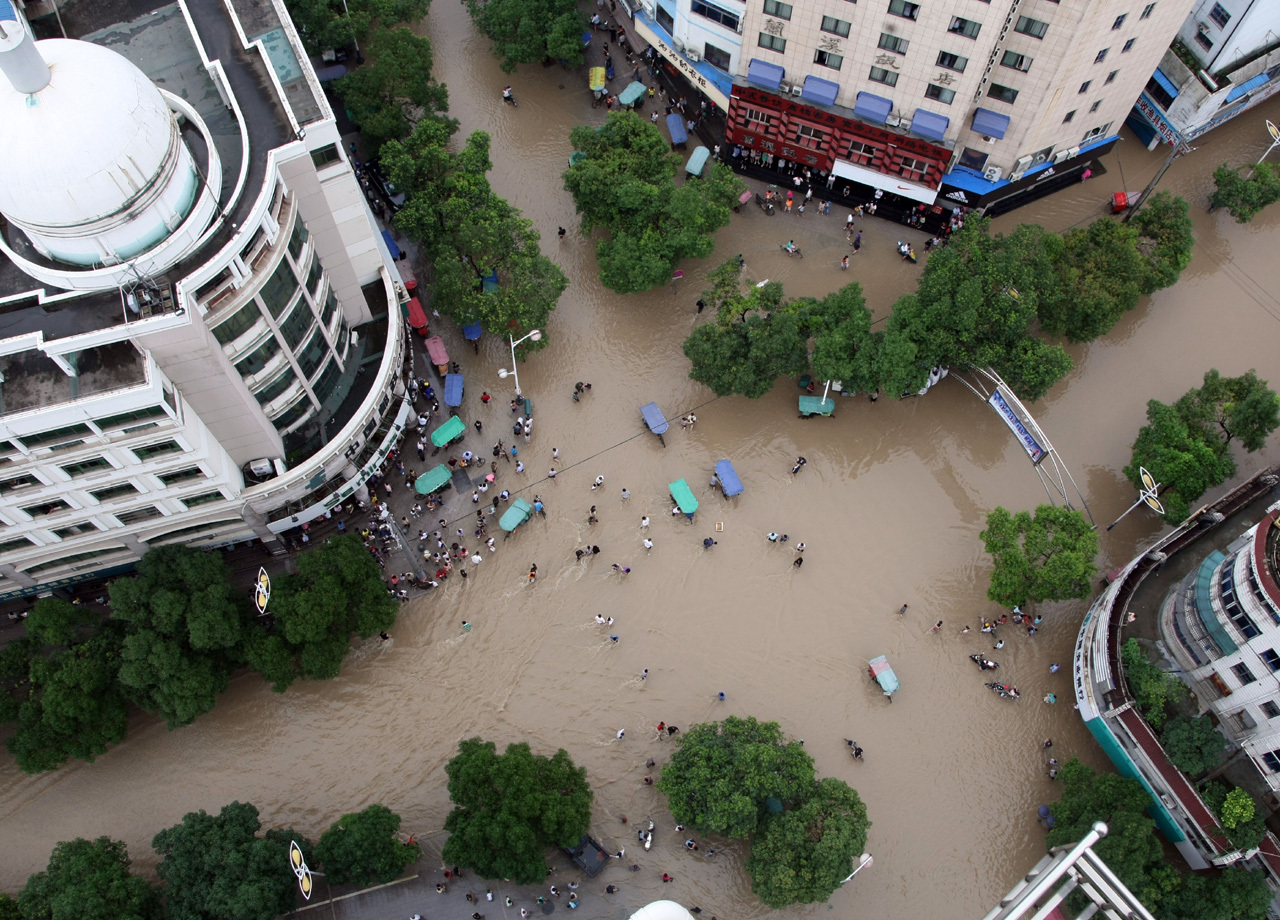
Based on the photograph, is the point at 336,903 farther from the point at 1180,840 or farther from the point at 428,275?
the point at 1180,840

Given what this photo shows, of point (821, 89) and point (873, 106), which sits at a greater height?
point (821, 89)

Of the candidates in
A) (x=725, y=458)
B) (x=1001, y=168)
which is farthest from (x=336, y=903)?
(x=1001, y=168)

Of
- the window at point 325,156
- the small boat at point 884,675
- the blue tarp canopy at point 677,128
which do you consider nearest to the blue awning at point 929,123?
the blue tarp canopy at point 677,128

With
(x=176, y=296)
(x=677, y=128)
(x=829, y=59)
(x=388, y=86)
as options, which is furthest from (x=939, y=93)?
(x=176, y=296)

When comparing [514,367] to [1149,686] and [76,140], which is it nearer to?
[76,140]

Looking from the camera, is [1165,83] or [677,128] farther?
[677,128]

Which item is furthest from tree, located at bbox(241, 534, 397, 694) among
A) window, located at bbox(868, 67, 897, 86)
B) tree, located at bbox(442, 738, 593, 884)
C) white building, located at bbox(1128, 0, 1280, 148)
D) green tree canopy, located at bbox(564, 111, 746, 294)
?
white building, located at bbox(1128, 0, 1280, 148)

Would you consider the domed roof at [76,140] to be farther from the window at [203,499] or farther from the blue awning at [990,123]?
the blue awning at [990,123]
